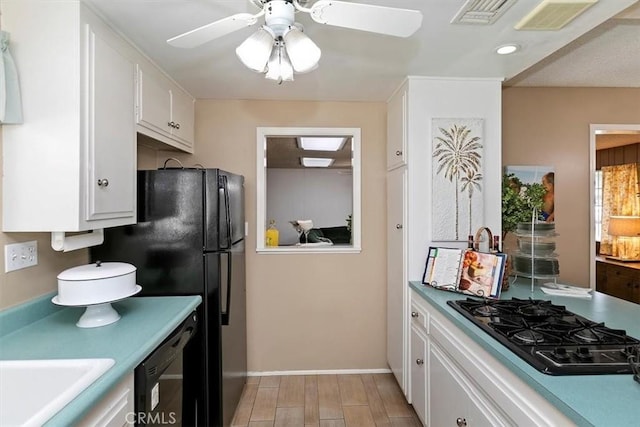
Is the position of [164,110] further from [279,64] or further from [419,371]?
[419,371]

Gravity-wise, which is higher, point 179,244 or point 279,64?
point 279,64

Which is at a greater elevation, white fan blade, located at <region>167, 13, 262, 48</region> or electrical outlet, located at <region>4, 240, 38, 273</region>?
white fan blade, located at <region>167, 13, 262, 48</region>

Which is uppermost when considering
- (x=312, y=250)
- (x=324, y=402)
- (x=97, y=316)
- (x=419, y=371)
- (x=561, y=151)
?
(x=561, y=151)

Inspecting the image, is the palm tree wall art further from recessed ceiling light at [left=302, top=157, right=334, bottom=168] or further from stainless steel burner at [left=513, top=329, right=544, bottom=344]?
recessed ceiling light at [left=302, top=157, right=334, bottom=168]

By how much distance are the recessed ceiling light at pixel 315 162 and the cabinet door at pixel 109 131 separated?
303 centimetres

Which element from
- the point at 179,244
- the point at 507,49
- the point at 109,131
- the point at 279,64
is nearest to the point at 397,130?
the point at 507,49

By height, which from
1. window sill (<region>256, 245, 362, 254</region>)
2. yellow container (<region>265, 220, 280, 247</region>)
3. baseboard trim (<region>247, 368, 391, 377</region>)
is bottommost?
baseboard trim (<region>247, 368, 391, 377</region>)

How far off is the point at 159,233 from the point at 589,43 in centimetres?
287

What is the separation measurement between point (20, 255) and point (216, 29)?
4.34ft

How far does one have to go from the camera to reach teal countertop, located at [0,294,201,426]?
1.00 metres

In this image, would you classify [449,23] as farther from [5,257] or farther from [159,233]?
[5,257]

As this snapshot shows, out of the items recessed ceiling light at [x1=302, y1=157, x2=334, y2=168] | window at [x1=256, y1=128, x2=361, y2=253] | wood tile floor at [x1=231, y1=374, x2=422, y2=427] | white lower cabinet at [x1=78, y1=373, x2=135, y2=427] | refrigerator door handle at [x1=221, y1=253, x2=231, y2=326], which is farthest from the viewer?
recessed ceiling light at [x1=302, y1=157, x2=334, y2=168]

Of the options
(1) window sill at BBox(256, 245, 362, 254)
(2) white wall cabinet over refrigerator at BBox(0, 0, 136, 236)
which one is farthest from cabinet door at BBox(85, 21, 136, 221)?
(1) window sill at BBox(256, 245, 362, 254)

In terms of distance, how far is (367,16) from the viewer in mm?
1055
